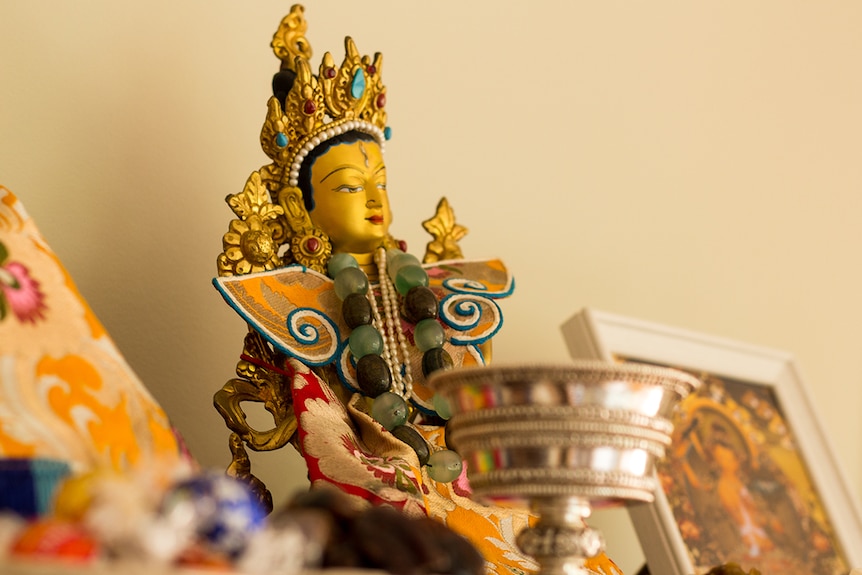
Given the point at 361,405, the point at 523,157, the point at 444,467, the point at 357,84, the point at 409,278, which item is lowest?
the point at 444,467

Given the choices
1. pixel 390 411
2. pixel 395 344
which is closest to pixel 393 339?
pixel 395 344

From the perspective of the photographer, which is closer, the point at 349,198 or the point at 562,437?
the point at 562,437

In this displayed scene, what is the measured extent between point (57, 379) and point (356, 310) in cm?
44

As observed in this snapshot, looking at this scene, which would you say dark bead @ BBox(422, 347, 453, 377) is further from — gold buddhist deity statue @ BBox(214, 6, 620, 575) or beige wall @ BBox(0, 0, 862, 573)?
beige wall @ BBox(0, 0, 862, 573)

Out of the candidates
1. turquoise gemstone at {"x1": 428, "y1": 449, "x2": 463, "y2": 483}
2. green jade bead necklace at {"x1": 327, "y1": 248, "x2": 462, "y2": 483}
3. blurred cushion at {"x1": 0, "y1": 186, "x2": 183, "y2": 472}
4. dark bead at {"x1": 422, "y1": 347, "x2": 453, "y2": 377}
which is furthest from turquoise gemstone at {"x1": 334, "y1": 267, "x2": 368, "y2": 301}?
blurred cushion at {"x1": 0, "y1": 186, "x2": 183, "y2": 472}

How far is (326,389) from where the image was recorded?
1.08 metres

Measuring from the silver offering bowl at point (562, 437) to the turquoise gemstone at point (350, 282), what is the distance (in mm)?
435

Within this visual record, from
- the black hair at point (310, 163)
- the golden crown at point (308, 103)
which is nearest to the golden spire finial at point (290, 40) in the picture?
the golden crown at point (308, 103)

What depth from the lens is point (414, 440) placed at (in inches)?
42.4

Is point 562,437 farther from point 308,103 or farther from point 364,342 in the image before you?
point 308,103

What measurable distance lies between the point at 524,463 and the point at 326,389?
16.7 inches

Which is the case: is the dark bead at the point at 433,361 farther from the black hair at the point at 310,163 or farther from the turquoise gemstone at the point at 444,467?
the black hair at the point at 310,163

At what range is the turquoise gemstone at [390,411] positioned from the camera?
108 centimetres

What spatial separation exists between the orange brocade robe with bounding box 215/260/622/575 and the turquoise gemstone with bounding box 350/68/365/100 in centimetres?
22
